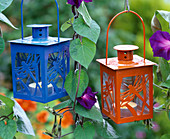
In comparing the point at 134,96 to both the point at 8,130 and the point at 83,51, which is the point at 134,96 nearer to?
the point at 83,51

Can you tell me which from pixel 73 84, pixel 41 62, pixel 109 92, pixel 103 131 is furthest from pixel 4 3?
pixel 103 131

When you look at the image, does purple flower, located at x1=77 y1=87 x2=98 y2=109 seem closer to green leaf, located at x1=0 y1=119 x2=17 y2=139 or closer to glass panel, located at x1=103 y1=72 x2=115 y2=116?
glass panel, located at x1=103 y1=72 x2=115 y2=116

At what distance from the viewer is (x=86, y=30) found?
0.81 m

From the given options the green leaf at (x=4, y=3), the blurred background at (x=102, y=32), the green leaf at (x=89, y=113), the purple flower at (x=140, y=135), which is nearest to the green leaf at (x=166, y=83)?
the green leaf at (x=89, y=113)

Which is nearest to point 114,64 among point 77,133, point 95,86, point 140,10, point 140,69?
point 140,69

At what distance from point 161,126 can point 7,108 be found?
2.02 m

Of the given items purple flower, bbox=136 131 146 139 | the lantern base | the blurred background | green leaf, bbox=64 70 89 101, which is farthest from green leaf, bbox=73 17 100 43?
purple flower, bbox=136 131 146 139

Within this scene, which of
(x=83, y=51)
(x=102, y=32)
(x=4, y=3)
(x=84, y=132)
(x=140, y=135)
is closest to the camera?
(x=4, y=3)

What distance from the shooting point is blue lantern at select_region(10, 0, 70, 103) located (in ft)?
2.89

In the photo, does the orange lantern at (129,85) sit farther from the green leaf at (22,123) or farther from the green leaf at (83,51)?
the green leaf at (22,123)

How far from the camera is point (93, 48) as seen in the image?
832 mm

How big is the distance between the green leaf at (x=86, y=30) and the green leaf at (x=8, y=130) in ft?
1.10

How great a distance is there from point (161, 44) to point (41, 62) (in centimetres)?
37

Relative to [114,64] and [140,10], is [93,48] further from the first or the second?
[140,10]
